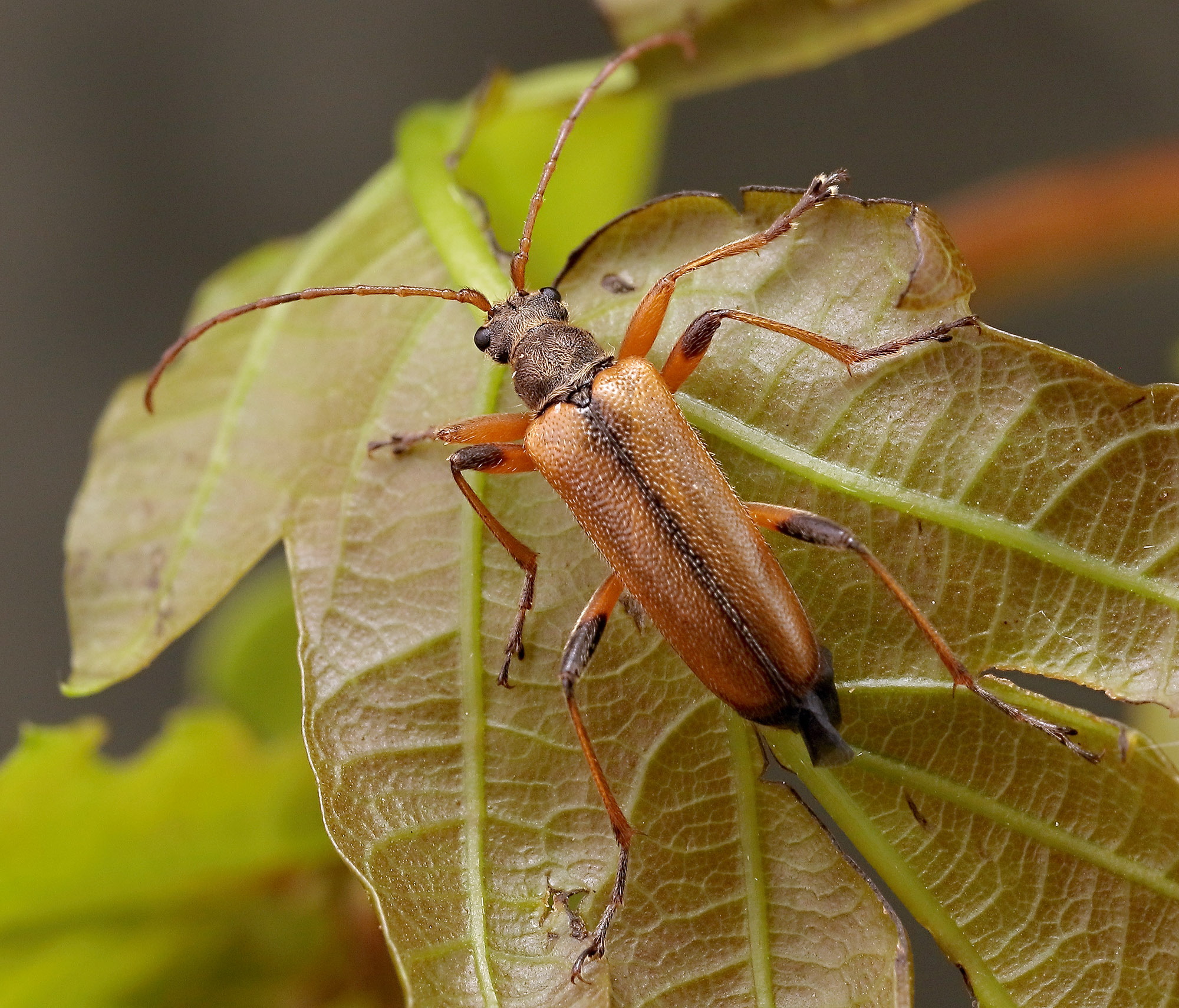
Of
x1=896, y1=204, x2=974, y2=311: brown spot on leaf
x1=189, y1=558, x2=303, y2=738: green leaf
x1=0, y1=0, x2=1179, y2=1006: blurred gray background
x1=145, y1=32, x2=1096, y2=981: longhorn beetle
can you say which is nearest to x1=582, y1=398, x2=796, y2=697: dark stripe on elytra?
x1=145, y1=32, x2=1096, y2=981: longhorn beetle

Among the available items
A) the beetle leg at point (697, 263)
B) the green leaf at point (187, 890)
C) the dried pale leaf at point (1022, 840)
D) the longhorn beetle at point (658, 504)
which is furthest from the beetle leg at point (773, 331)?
the green leaf at point (187, 890)

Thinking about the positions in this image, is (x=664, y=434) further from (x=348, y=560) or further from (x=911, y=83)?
Result: (x=911, y=83)

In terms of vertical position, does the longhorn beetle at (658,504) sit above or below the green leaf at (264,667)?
above

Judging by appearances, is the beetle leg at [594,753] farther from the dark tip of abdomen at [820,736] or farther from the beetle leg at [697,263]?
the beetle leg at [697,263]

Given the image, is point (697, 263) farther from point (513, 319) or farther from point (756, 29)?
point (756, 29)

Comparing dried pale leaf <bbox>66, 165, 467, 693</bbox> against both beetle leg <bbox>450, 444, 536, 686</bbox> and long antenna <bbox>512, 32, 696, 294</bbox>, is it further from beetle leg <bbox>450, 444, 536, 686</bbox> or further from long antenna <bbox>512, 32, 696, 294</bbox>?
beetle leg <bbox>450, 444, 536, 686</bbox>

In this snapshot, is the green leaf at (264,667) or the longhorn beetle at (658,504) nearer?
the longhorn beetle at (658,504)

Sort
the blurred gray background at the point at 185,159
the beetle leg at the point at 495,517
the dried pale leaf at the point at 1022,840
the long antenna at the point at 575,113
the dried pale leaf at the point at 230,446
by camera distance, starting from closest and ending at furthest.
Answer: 1. the dried pale leaf at the point at 1022,840
2. the beetle leg at the point at 495,517
3. the dried pale leaf at the point at 230,446
4. the long antenna at the point at 575,113
5. the blurred gray background at the point at 185,159
